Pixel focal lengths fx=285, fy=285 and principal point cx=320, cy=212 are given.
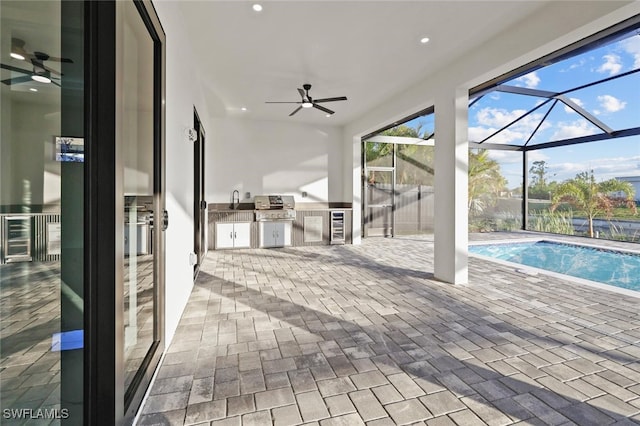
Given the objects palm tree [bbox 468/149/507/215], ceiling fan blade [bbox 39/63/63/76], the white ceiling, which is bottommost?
ceiling fan blade [bbox 39/63/63/76]

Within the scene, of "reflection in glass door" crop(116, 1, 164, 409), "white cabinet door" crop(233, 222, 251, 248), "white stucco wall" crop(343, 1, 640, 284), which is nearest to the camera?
"reflection in glass door" crop(116, 1, 164, 409)

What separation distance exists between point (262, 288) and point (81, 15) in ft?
10.2

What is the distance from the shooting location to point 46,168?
99 centimetres

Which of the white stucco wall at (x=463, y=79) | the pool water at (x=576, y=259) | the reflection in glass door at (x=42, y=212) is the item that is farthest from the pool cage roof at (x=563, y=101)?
the reflection in glass door at (x=42, y=212)

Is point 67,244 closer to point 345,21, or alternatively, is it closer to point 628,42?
point 345,21

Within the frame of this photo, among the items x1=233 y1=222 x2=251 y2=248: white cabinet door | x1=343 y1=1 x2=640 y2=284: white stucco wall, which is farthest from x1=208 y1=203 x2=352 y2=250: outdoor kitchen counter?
x1=343 y1=1 x2=640 y2=284: white stucco wall

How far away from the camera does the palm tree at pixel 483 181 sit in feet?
28.6

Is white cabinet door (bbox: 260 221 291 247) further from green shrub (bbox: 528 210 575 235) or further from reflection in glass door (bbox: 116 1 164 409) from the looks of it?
green shrub (bbox: 528 210 575 235)

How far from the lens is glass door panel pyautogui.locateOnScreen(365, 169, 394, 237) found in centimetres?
802

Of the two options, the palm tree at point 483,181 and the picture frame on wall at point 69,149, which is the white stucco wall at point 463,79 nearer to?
the picture frame on wall at point 69,149

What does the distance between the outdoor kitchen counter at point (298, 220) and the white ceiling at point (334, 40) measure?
8.29 ft

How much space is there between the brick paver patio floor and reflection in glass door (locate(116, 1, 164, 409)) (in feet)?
1.00

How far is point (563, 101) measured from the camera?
6.31m

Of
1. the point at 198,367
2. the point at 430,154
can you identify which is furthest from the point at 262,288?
the point at 430,154
